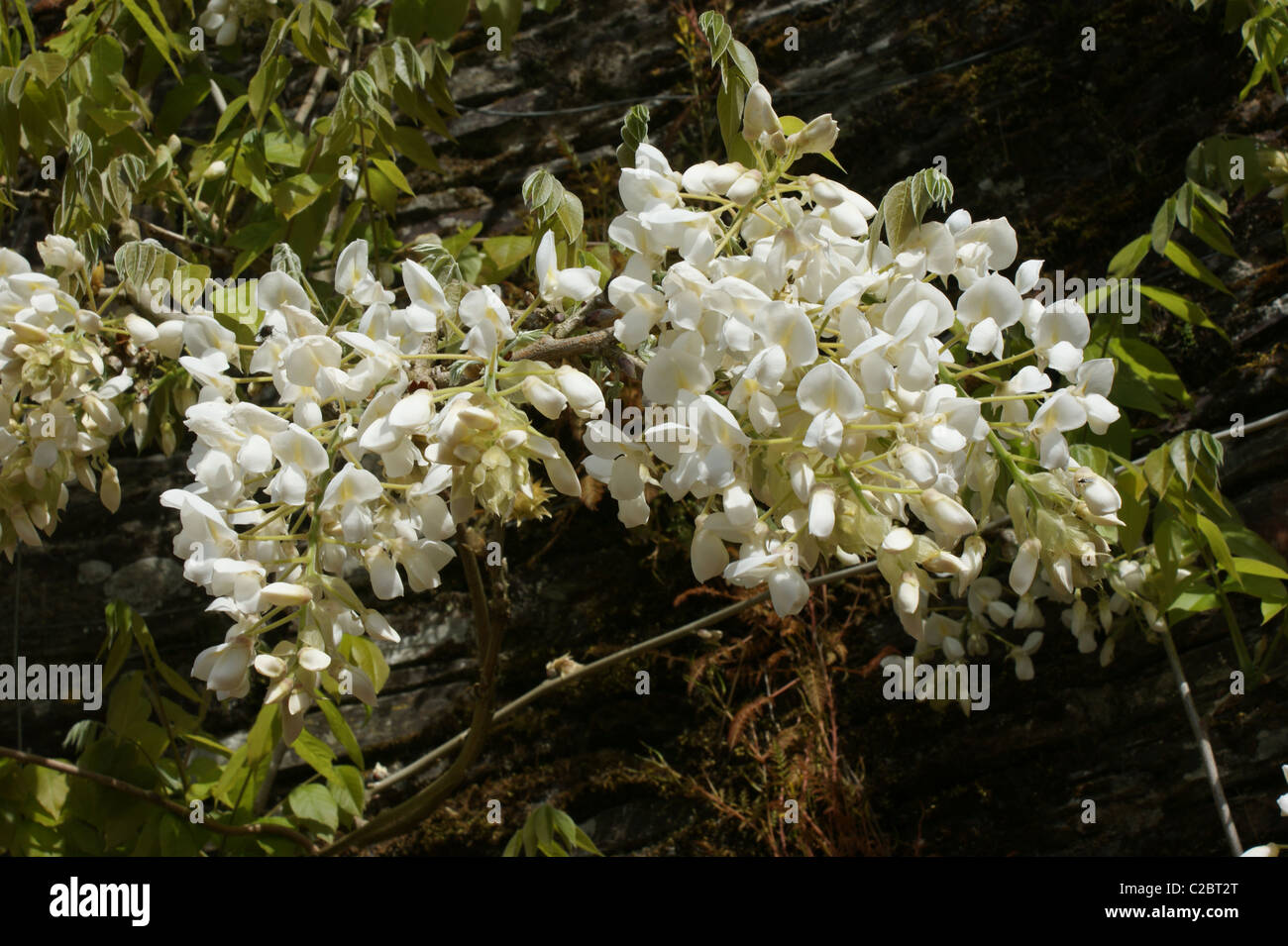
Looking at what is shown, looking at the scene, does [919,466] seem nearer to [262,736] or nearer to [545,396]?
[545,396]

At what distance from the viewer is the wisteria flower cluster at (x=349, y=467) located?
706mm

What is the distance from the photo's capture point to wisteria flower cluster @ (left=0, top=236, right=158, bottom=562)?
968 mm

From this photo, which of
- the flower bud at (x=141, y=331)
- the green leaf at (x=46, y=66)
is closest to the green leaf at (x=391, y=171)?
the green leaf at (x=46, y=66)

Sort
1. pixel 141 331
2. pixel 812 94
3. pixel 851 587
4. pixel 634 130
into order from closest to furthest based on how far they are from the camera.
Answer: pixel 634 130 → pixel 141 331 → pixel 851 587 → pixel 812 94

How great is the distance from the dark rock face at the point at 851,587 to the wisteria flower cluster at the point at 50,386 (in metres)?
1.13

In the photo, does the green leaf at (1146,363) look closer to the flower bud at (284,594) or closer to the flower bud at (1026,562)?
the flower bud at (1026,562)

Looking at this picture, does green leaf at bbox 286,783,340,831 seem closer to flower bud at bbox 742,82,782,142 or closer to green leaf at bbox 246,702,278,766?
green leaf at bbox 246,702,278,766

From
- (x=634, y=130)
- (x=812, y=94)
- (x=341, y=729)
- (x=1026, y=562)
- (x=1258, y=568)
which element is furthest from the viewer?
(x=812, y=94)

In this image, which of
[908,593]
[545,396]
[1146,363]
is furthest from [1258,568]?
[545,396]

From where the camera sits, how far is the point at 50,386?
986mm

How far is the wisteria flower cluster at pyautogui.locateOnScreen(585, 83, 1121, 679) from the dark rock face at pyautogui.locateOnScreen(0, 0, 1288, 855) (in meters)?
1.22

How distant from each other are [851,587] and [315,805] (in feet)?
3.73
